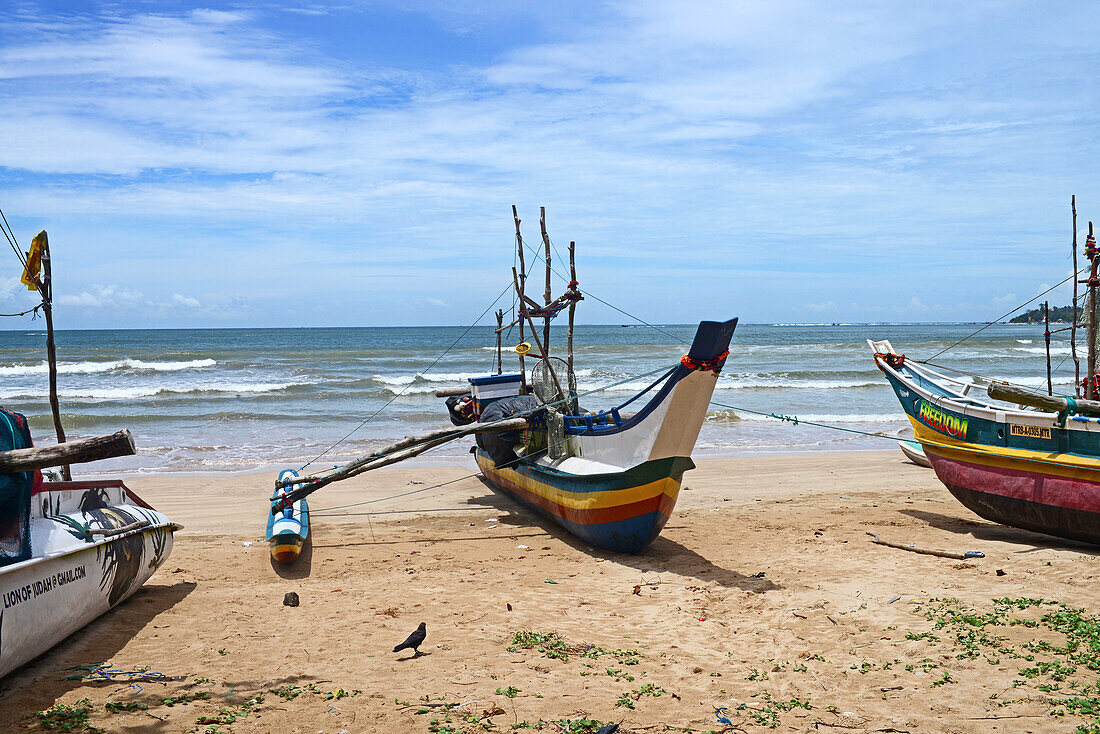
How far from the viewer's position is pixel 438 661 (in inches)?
232

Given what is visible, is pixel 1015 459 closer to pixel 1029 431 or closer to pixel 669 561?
pixel 1029 431

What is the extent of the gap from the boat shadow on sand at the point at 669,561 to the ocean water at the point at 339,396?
6.54ft

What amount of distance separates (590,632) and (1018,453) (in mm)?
5694

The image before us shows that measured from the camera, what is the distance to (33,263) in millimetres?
9242

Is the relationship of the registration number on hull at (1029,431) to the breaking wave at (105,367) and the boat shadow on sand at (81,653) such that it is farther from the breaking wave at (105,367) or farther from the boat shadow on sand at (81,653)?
the breaking wave at (105,367)

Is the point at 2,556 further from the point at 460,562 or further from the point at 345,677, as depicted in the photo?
the point at 460,562

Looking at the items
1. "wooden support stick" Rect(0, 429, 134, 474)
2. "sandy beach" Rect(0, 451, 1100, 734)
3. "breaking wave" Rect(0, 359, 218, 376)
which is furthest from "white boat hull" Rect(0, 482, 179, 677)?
"breaking wave" Rect(0, 359, 218, 376)

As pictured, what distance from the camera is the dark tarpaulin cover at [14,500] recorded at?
521 cm

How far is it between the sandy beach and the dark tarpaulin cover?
36.4 inches

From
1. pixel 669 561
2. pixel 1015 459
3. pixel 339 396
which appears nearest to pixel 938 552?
pixel 1015 459

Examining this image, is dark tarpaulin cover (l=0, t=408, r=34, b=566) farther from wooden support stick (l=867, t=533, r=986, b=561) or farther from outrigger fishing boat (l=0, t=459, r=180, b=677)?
wooden support stick (l=867, t=533, r=986, b=561)

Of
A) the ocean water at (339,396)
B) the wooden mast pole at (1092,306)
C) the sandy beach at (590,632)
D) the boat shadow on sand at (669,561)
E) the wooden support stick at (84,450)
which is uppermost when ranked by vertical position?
the wooden mast pole at (1092,306)

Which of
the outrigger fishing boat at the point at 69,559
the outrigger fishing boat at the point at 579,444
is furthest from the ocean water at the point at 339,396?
the outrigger fishing boat at the point at 69,559

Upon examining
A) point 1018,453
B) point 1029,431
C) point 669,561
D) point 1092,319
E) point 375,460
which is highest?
point 1092,319
